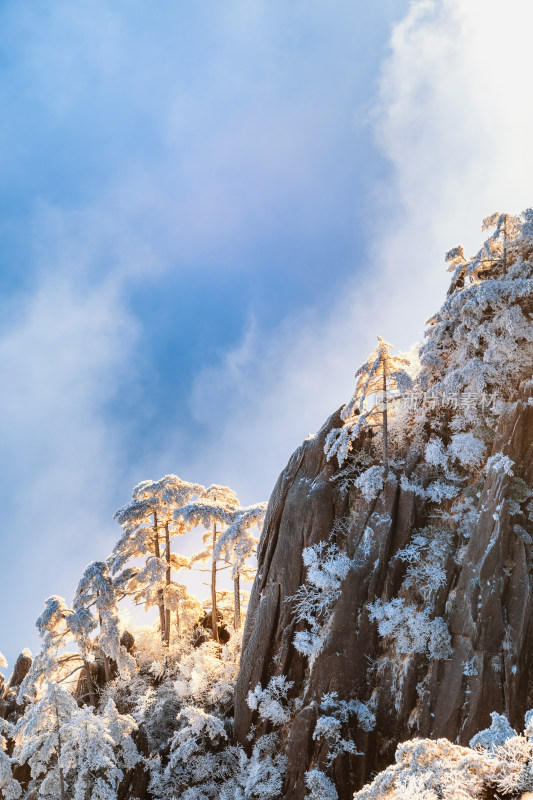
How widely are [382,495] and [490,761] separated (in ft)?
36.1

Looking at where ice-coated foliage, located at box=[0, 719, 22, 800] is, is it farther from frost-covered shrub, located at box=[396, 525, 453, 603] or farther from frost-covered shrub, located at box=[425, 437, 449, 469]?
frost-covered shrub, located at box=[425, 437, 449, 469]

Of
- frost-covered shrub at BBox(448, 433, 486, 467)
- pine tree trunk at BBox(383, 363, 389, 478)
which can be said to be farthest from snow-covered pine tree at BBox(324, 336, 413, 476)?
frost-covered shrub at BBox(448, 433, 486, 467)

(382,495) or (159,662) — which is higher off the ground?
(382,495)

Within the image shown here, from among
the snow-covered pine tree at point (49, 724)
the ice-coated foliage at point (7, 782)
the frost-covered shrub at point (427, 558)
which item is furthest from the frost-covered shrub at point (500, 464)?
the ice-coated foliage at point (7, 782)

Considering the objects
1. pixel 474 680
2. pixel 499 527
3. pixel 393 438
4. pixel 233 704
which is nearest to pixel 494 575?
pixel 499 527

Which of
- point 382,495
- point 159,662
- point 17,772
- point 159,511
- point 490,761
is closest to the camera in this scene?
point 490,761

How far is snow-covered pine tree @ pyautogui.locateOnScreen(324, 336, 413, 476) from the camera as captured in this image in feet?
64.6

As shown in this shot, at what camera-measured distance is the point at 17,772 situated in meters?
21.9

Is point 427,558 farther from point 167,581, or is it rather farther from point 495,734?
point 167,581

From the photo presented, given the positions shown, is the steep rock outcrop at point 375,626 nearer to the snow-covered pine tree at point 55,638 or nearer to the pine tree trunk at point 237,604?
the pine tree trunk at point 237,604

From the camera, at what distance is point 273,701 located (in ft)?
58.3

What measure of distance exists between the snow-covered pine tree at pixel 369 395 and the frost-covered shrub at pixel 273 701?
336 inches

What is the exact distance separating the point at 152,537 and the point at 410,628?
1571 cm

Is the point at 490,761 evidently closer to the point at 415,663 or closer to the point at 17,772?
the point at 415,663
